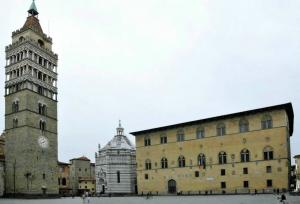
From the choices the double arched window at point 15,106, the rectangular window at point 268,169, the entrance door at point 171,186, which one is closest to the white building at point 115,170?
the entrance door at point 171,186

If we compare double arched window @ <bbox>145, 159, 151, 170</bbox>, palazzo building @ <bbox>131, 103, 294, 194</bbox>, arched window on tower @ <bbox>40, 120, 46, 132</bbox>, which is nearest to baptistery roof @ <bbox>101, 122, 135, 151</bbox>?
palazzo building @ <bbox>131, 103, 294, 194</bbox>

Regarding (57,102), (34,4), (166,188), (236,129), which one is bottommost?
(166,188)

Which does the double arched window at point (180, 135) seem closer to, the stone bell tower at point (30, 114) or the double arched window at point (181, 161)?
the double arched window at point (181, 161)

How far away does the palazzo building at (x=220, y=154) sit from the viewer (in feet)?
152

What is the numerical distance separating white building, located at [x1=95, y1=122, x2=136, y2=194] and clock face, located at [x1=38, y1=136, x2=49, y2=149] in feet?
55.5

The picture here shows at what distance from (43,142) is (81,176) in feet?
116

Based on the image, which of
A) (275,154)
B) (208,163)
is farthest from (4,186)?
(275,154)

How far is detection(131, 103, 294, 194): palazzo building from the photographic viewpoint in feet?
152

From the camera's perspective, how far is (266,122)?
1873 inches

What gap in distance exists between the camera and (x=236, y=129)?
4984 centimetres

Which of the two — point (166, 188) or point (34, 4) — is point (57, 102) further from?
point (166, 188)

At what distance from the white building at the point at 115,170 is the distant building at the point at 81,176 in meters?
15.0

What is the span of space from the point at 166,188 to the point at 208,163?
7.91 meters

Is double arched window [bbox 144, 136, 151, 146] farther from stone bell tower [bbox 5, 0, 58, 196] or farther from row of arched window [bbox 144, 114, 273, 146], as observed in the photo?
stone bell tower [bbox 5, 0, 58, 196]
